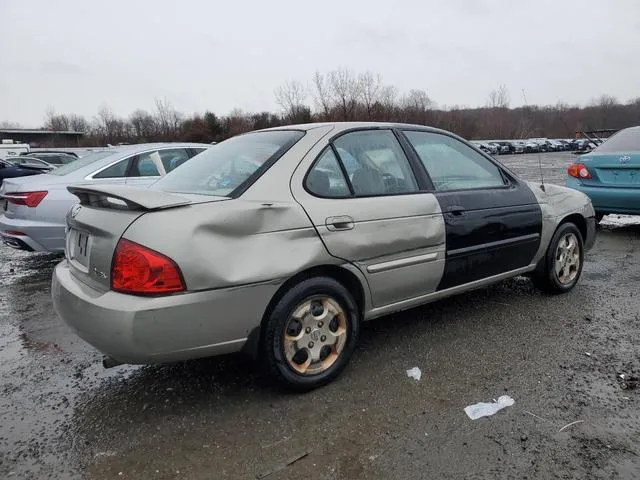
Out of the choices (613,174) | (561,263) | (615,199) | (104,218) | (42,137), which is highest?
(42,137)

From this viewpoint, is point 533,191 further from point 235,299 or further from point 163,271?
point 163,271

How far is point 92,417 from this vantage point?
276 centimetres

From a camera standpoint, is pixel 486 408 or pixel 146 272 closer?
pixel 146 272

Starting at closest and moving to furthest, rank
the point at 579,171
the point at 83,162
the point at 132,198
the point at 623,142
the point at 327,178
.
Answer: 1. the point at 132,198
2. the point at 327,178
3. the point at 83,162
4. the point at 623,142
5. the point at 579,171

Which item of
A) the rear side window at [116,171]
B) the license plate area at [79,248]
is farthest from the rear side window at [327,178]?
the rear side window at [116,171]

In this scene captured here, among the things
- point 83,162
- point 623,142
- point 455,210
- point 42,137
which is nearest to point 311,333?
point 455,210

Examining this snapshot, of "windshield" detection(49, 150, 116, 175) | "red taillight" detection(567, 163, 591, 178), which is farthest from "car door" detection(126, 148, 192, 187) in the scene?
"red taillight" detection(567, 163, 591, 178)

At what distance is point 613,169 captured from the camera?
690 cm

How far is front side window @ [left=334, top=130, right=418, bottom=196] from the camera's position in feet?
10.5

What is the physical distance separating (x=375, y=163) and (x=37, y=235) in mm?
4204

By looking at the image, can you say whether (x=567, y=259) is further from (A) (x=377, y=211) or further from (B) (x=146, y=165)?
(B) (x=146, y=165)

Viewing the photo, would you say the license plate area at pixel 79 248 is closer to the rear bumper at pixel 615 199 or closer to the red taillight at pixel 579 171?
the rear bumper at pixel 615 199

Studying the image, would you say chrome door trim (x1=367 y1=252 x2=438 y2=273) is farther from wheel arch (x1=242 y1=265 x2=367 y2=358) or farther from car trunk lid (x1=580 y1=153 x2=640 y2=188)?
car trunk lid (x1=580 y1=153 x2=640 y2=188)

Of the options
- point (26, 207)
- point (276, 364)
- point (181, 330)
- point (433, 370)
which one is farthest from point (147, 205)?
point (26, 207)
